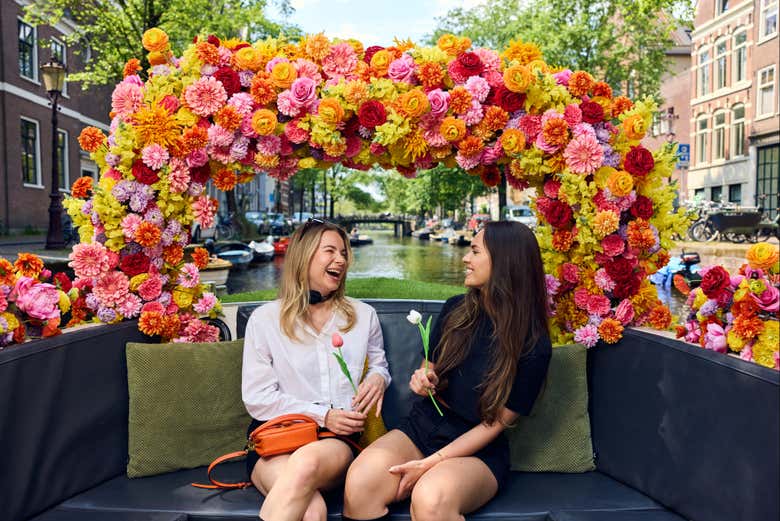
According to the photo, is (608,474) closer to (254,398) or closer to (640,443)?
(640,443)

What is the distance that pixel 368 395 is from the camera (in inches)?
110

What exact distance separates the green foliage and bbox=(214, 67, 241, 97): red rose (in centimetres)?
496

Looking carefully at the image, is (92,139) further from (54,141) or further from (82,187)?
(54,141)

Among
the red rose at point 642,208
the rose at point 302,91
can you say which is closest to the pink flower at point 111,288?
the rose at point 302,91

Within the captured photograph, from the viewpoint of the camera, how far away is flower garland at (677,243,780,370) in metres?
2.15

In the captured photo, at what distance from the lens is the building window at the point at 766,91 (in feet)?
83.1

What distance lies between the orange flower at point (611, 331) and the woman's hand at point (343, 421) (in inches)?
48.5

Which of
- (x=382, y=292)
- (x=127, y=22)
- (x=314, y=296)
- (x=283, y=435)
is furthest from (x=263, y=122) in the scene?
(x=127, y=22)

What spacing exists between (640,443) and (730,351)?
24.4 inches

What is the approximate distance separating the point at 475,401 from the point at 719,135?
3141cm

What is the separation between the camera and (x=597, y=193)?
3.26 meters

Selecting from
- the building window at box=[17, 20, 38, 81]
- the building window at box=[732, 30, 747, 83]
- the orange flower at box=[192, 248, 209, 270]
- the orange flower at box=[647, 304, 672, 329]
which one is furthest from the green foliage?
the building window at box=[732, 30, 747, 83]

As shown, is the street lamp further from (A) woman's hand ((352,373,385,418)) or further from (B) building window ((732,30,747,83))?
(B) building window ((732,30,747,83))

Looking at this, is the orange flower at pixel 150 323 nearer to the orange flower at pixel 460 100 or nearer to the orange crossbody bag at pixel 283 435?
the orange crossbody bag at pixel 283 435
